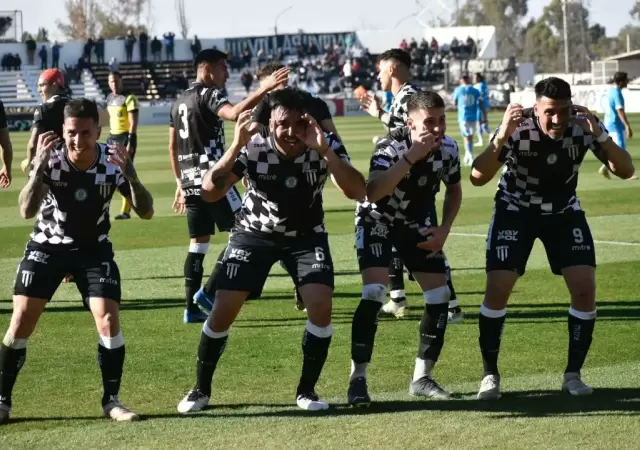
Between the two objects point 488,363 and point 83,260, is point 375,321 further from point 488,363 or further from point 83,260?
point 83,260

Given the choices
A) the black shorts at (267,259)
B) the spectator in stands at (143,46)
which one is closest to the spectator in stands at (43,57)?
the spectator in stands at (143,46)

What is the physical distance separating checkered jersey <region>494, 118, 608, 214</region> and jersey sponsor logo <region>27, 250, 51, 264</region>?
9.56ft

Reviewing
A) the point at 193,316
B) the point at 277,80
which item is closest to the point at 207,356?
the point at 277,80

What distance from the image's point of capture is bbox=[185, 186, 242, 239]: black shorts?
11016mm

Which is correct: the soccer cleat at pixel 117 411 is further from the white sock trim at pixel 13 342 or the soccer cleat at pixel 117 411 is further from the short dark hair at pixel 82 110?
the short dark hair at pixel 82 110

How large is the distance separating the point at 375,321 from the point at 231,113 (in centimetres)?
305

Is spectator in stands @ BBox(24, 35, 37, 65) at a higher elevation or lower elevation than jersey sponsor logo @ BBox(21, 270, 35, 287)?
higher

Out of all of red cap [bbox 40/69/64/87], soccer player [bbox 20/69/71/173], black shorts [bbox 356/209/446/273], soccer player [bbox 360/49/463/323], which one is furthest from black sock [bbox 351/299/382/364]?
red cap [bbox 40/69/64/87]

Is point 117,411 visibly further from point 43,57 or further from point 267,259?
point 43,57

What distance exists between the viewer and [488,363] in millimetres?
8047

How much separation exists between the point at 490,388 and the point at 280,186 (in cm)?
188

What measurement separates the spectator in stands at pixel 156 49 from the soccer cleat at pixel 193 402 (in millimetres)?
69397

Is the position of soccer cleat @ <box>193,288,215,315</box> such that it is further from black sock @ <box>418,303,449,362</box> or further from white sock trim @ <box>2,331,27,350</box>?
Answer: white sock trim @ <box>2,331,27,350</box>

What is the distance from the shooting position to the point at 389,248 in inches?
316
